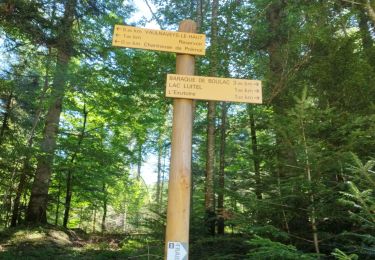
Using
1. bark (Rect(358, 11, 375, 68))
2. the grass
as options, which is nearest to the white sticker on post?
bark (Rect(358, 11, 375, 68))

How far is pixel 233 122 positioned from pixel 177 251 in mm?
9261

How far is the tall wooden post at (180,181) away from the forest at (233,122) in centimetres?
68

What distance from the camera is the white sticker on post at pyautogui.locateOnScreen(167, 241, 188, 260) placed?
3.09 m

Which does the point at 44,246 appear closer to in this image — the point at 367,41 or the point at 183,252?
the point at 183,252

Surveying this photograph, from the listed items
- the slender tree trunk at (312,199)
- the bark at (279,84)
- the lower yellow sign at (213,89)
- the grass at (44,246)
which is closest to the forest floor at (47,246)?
the grass at (44,246)

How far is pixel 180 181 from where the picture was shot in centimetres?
336

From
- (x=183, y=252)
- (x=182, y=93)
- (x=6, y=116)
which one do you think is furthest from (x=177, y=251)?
(x=6, y=116)

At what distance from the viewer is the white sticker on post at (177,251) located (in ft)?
10.1

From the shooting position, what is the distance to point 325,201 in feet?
13.2

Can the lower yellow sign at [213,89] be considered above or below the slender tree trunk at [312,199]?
above

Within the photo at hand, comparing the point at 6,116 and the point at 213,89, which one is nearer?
the point at 213,89

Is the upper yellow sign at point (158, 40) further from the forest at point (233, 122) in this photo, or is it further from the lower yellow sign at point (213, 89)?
the forest at point (233, 122)

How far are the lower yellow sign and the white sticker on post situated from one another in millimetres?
1404

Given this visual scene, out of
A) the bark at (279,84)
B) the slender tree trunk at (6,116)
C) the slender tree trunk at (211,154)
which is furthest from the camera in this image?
the slender tree trunk at (6,116)
